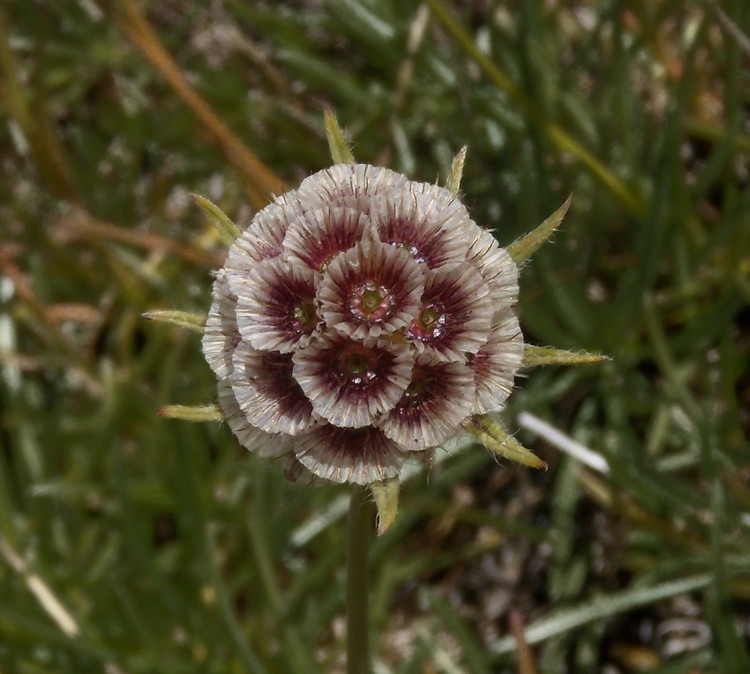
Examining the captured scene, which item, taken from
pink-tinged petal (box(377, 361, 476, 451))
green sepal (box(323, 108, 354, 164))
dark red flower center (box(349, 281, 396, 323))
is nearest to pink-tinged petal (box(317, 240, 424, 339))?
dark red flower center (box(349, 281, 396, 323))

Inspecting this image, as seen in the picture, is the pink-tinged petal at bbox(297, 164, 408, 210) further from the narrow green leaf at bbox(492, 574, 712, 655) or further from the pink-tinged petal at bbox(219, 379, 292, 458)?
the narrow green leaf at bbox(492, 574, 712, 655)

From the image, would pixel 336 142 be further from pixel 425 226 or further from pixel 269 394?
pixel 269 394

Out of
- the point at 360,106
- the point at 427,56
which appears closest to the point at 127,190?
the point at 360,106

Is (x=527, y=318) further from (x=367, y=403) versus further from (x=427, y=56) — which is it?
(x=367, y=403)

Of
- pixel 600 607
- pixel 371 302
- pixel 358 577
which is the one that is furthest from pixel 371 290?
pixel 600 607

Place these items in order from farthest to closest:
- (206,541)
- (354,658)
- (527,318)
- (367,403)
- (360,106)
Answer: (360,106) < (527,318) < (206,541) < (354,658) < (367,403)

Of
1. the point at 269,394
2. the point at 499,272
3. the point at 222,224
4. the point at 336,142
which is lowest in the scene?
the point at 269,394
